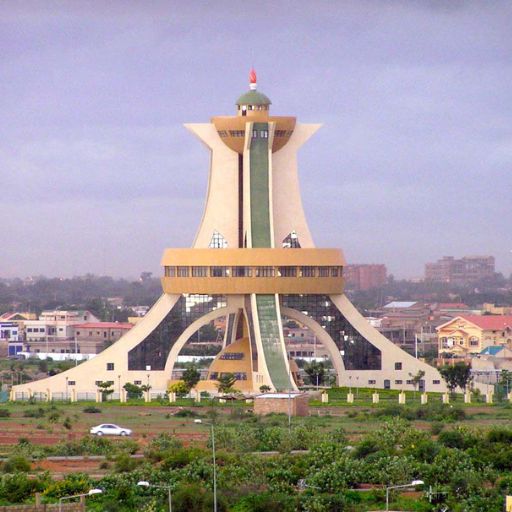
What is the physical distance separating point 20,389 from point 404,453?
→ 938 inches

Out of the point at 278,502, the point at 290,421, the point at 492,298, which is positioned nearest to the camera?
the point at 278,502

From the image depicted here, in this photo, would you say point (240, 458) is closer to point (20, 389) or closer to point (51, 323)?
point (20, 389)

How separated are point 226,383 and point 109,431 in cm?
1181

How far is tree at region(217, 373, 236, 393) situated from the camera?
222ft

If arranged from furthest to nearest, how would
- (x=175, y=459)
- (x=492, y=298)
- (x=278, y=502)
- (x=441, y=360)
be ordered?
(x=492, y=298)
(x=441, y=360)
(x=175, y=459)
(x=278, y=502)

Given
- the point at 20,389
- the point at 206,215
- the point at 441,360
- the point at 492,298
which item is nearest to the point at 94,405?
the point at 20,389

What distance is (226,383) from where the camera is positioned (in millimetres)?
68125

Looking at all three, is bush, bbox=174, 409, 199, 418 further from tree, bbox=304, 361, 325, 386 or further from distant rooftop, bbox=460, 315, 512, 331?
distant rooftop, bbox=460, 315, 512, 331

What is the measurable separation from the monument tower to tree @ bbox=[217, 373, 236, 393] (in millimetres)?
439

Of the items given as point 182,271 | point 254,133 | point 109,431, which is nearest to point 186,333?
point 182,271

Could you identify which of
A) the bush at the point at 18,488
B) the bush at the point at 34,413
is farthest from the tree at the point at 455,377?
the bush at the point at 18,488

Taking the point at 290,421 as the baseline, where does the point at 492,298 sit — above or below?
above

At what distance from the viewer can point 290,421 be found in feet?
192

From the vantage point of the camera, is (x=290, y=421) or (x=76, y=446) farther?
(x=290, y=421)
